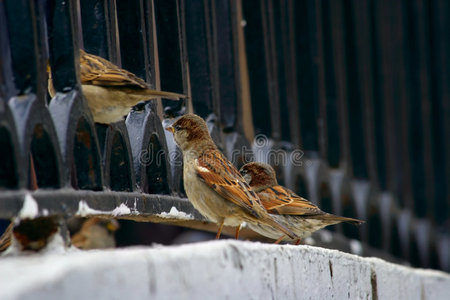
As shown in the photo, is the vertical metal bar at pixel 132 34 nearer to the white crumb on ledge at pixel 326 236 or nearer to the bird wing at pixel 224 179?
the bird wing at pixel 224 179

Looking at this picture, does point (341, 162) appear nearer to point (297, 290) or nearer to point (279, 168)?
point (279, 168)

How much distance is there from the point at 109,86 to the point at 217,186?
115cm

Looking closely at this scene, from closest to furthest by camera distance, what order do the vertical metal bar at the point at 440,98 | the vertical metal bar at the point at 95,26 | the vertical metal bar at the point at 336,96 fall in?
1. the vertical metal bar at the point at 95,26
2. the vertical metal bar at the point at 336,96
3. the vertical metal bar at the point at 440,98

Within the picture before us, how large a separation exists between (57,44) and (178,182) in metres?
1.08

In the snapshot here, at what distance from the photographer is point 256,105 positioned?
4.84 m

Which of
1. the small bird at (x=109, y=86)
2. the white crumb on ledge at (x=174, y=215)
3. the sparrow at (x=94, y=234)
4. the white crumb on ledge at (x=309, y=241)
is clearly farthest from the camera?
the sparrow at (x=94, y=234)

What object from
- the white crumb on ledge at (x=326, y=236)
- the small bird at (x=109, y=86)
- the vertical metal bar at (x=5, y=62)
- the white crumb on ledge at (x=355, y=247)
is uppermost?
the vertical metal bar at (x=5, y=62)

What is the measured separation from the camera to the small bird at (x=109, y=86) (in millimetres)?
2938

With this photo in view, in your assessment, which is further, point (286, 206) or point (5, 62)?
point (286, 206)

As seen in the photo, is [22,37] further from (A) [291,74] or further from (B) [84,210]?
(A) [291,74]

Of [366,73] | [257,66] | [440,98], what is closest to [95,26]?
[257,66]

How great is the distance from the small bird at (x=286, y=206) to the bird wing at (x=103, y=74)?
71.8 inches

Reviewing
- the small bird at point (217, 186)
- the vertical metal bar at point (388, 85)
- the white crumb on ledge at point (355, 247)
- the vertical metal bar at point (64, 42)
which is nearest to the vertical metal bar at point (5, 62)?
the vertical metal bar at point (64, 42)

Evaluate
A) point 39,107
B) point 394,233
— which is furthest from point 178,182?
point 394,233
